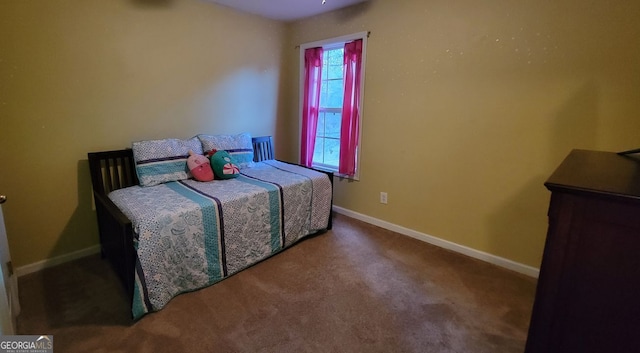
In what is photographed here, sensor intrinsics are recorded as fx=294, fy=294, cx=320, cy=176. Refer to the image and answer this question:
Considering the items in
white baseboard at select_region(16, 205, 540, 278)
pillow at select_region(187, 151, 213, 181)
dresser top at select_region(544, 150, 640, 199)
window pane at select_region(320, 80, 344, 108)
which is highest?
window pane at select_region(320, 80, 344, 108)

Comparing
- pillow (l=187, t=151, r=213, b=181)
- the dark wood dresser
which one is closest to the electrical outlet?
pillow (l=187, t=151, r=213, b=181)

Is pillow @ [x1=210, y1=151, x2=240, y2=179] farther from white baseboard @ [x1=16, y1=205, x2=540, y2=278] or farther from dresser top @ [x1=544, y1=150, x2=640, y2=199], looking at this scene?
dresser top @ [x1=544, y1=150, x2=640, y2=199]

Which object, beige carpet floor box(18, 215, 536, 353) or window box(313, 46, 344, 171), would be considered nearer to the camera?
beige carpet floor box(18, 215, 536, 353)

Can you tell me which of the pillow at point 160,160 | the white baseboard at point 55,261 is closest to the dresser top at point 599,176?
the pillow at point 160,160

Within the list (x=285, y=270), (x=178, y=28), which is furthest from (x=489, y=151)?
(x=178, y=28)

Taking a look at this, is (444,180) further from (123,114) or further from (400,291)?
(123,114)

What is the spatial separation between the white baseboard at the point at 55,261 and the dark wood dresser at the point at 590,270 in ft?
9.70

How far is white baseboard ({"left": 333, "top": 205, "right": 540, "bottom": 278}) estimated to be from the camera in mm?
2283

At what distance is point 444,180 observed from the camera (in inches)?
102

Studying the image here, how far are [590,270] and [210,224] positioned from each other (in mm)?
1864

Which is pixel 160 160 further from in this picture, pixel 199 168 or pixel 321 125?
pixel 321 125

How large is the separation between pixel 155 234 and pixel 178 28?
195cm

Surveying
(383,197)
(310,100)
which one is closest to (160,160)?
(310,100)

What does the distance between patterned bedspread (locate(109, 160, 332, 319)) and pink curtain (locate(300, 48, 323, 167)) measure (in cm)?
79
